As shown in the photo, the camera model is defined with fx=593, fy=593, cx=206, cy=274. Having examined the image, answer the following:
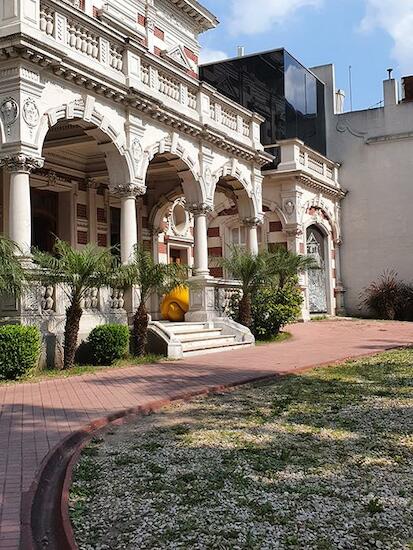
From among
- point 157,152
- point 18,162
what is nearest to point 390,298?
point 157,152

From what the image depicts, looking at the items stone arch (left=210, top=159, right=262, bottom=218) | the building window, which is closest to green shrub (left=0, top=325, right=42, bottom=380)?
stone arch (left=210, top=159, right=262, bottom=218)

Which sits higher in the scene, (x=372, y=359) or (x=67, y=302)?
(x=67, y=302)

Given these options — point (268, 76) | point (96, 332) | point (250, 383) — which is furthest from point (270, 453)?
point (268, 76)

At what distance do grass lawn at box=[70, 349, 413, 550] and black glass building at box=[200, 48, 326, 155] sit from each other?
61.1 feet

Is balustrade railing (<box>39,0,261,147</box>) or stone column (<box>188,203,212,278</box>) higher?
balustrade railing (<box>39,0,261,147</box>)

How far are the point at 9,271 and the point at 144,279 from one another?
140 inches

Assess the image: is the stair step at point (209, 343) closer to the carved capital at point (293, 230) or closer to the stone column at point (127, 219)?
the stone column at point (127, 219)

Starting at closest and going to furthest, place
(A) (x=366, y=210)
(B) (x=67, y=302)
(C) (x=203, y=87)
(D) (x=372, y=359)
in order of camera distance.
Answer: (B) (x=67, y=302)
(D) (x=372, y=359)
(C) (x=203, y=87)
(A) (x=366, y=210)

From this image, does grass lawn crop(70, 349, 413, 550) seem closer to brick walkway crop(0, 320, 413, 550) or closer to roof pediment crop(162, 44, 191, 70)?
brick walkway crop(0, 320, 413, 550)

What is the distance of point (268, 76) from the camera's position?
25.2m

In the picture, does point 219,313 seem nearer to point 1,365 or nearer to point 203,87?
point 203,87

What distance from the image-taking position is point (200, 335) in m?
15.0

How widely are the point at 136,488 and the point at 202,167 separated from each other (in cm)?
1291

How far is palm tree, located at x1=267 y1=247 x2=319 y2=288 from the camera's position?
57.0 feet
